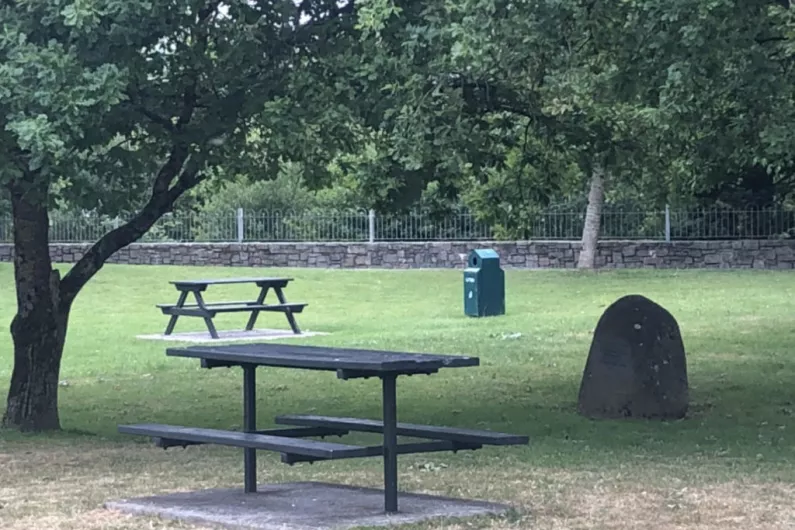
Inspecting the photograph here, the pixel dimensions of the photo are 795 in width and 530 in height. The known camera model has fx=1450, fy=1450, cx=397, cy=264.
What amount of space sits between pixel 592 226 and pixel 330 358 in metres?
24.0

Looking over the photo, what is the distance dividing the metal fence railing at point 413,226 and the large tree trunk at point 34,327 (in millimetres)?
19105

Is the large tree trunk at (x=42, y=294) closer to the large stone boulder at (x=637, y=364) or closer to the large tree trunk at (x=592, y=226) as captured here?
the large stone boulder at (x=637, y=364)

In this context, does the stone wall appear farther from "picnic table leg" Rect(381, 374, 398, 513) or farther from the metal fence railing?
"picnic table leg" Rect(381, 374, 398, 513)

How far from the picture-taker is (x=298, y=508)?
297 inches

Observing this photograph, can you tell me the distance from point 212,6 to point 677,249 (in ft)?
73.3

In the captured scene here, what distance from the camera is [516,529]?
6961 millimetres

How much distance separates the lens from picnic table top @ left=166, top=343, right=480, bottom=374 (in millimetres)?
6953

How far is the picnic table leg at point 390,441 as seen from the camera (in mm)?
7223

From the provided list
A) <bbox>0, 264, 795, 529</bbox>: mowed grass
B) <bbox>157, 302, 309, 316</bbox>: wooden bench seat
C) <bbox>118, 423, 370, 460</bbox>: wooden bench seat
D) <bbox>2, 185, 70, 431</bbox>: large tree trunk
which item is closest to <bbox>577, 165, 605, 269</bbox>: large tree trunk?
<bbox>0, 264, 795, 529</bbox>: mowed grass

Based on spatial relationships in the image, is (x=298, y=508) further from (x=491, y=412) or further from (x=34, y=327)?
(x=491, y=412)

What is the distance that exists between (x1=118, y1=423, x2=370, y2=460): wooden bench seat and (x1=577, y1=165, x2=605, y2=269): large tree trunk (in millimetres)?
23204

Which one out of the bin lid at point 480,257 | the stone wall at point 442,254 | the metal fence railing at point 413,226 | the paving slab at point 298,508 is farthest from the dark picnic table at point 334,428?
the stone wall at point 442,254

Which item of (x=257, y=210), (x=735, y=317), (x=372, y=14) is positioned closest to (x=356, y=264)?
(x=257, y=210)

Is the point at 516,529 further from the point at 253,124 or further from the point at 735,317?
the point at 735,317
